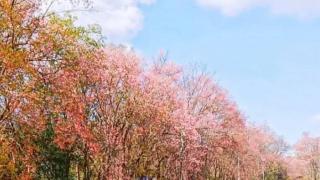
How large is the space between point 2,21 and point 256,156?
5311cm

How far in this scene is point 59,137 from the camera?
81.0 feet

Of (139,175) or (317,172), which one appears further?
(317,172)

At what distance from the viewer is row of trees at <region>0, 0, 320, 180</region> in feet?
54.3

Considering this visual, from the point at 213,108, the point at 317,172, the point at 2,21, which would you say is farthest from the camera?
the point at 317,172

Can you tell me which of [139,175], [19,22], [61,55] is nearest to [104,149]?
[139,175]

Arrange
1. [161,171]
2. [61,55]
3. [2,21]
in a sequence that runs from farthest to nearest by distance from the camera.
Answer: [161,171] < [61,55] < [2,21]

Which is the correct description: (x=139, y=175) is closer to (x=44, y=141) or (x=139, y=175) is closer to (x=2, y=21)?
(x=44, y=141)

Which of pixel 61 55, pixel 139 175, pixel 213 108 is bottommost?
pixel 139 175

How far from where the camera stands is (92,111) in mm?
27656

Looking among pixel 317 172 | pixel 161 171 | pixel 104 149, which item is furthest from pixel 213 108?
pixel 317 172

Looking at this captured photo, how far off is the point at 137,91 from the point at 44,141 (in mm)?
5578

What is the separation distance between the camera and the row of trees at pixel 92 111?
16.6m

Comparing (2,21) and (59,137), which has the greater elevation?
(2,21)

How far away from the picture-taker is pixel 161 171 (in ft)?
124
